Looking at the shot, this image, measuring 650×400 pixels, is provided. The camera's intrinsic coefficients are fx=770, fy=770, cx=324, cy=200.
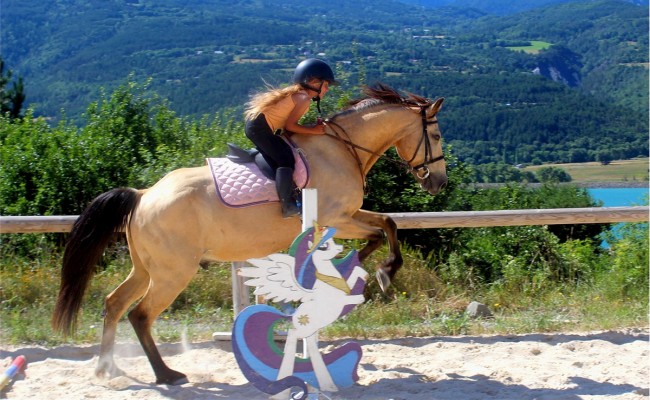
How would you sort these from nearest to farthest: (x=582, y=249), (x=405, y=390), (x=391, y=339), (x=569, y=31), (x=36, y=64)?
1. (x=405, y=390)
2. (x=391, y=339)
3. (x=582, y=249)
4. (x=36, y=64)
5. (x=569, y=31)

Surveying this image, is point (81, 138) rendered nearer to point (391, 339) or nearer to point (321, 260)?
point (391, 339)

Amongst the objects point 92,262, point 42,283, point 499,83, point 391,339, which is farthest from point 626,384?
point 499,83

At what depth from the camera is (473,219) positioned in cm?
723

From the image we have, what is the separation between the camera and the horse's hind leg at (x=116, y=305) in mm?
5680

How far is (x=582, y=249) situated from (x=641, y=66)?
2210cm

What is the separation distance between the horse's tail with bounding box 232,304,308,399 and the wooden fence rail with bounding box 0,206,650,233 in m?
2.38

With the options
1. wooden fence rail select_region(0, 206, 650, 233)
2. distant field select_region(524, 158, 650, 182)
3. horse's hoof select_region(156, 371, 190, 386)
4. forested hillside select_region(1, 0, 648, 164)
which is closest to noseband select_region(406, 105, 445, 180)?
wooden fence rail select_region(0, 206, 650, 233)

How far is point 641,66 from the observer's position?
29000 millimetres

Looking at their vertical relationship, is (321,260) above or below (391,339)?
above

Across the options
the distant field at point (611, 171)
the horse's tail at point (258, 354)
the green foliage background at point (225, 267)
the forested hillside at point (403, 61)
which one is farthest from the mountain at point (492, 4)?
the horse's tail at point (258, 354)

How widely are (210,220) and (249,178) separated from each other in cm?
41

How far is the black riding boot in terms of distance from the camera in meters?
5.45

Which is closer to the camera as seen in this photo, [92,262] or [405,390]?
[405,390]

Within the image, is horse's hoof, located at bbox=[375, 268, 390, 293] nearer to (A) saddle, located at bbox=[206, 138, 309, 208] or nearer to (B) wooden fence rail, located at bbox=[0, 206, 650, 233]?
(A) saddle, located at bbox=[206, 138, 309, 208]
